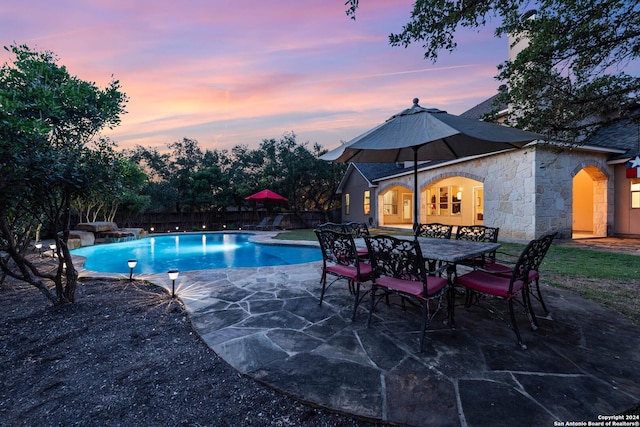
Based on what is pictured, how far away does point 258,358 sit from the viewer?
7.29ft

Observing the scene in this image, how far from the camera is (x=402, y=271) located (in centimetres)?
263

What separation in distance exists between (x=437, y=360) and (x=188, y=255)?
392 inches

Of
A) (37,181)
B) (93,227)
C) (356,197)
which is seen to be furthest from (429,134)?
(356,197)

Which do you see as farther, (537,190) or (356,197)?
(356,197)

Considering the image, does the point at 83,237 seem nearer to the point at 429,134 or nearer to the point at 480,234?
the point at 429,134

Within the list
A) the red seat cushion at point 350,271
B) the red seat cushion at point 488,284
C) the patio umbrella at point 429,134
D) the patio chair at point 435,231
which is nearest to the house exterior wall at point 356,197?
the patio chair at point 435,231

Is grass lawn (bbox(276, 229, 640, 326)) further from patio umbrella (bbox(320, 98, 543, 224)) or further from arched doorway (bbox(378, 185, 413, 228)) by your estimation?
arched doorway (bbox(378, 185, 413, 228))

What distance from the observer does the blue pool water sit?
8250mm

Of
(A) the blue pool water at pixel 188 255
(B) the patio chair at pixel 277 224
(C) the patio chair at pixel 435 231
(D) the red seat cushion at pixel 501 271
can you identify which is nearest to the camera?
(D) the red seat cushion at pixel 501 271

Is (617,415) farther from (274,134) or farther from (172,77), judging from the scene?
(274,134)

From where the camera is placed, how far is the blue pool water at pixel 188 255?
27.1 ft

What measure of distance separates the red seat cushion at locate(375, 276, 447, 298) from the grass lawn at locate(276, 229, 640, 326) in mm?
2250

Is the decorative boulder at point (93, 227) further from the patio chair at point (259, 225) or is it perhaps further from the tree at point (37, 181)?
the tree at point (37, 181)

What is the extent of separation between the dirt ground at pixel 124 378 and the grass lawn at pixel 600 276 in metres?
3.94
